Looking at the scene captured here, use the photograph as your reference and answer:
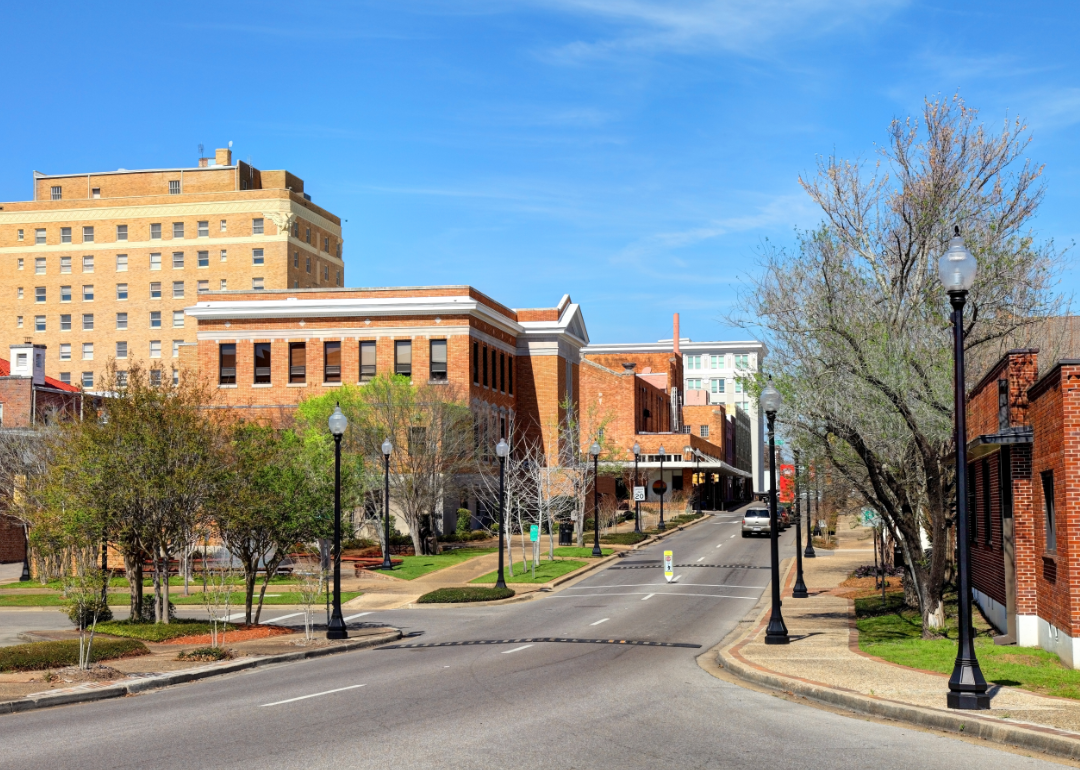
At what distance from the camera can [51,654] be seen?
62.1 ft

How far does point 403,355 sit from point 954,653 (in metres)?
45.0

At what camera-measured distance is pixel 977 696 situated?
13.0 m

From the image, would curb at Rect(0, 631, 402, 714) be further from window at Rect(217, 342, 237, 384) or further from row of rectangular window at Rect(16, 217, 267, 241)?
row of rectangular window at Rect(16, 217, 267, 241)

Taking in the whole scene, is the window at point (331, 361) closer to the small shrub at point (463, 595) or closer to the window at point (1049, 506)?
the small shrub at point (463, 595)

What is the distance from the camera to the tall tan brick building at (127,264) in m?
94.6

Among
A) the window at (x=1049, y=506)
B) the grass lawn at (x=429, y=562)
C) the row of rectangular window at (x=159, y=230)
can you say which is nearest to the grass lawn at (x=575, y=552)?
the grass lawn at (x=429, y=562)

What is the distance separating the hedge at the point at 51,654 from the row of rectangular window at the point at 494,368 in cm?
4103

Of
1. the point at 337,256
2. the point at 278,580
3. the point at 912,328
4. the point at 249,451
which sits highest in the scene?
the point at 337,256

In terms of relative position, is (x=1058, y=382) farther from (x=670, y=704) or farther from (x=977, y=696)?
(x=670, y=704)

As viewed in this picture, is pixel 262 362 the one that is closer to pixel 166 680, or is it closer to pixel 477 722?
pixel 166 680

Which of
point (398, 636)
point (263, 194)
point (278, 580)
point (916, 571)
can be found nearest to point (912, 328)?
point (916, 571)

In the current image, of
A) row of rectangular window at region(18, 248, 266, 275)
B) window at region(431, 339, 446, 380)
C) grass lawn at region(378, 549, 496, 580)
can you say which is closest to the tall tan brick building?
row of rectangular window at region(18, 248, 266, 275)

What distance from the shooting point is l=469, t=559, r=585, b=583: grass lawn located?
3950 centimetres

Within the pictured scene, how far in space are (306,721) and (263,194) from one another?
286 ft
